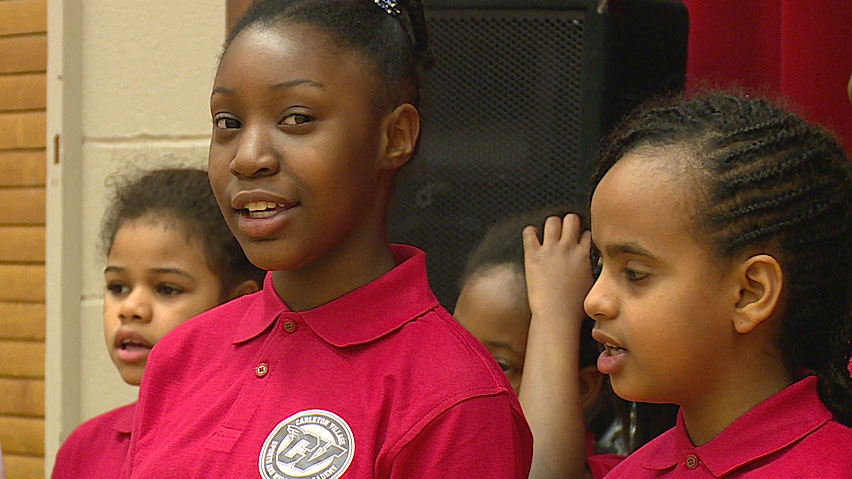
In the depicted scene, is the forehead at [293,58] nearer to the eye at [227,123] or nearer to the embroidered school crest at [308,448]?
the eye at [227,123]

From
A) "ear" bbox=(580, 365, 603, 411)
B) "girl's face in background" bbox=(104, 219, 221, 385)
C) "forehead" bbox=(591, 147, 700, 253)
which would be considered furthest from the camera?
"girl's face in background" bbox=(104, 219, 221, 385)

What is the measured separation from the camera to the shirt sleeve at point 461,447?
1325mm

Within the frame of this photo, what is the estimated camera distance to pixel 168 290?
6.78 feet

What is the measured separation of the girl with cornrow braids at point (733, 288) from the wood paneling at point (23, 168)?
2.18 meters

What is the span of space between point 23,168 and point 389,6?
1982 millimetres

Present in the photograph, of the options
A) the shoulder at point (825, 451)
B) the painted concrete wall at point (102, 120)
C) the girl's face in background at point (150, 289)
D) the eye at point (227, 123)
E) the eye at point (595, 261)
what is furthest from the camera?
the painted concrete wall at point (102, 120)

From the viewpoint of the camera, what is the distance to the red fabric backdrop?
211 cm

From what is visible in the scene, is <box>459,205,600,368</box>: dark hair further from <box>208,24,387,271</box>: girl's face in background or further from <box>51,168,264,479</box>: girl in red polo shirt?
<box>208,24,387,271</box>: girl's face in background

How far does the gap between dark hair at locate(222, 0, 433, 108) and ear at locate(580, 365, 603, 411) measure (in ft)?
2.04

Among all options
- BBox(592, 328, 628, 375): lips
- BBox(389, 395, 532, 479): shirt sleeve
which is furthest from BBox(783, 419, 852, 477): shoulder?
BBox(389, 395, 532, 479): shirt sleeve

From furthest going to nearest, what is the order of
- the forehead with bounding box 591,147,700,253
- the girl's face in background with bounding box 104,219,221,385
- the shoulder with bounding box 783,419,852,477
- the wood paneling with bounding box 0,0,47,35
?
1. the wood paneling with bounding box 0,0,47,35
2. the girl's face in background with bounding box 104,219,221,385
3. the forehead with bounding box 591,147,700,253
4. the shoulder with bounding box 783,419,852,477

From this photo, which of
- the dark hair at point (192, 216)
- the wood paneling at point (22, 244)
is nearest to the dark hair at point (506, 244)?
the dark hair at point (192, 216)

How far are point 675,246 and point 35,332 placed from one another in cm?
233

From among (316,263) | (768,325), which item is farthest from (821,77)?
(316,263)
